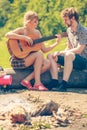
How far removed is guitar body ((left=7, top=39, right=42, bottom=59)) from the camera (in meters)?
7.71

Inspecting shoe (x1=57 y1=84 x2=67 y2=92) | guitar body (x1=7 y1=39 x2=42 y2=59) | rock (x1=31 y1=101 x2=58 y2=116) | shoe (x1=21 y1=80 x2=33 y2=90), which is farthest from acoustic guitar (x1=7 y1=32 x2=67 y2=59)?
rock (x1=31 y1=101 x2=58 y2=116)

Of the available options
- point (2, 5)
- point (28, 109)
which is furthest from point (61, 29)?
point (28, 109)

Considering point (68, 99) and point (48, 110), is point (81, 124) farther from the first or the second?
point (68, 99)

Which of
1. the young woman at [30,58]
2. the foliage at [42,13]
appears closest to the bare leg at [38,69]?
the young woman at [30,58]

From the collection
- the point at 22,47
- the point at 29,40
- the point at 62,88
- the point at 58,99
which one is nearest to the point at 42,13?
the point at 22,47

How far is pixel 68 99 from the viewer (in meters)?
6.84

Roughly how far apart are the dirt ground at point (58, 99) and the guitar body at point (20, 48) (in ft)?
1.87

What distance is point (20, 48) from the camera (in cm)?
779

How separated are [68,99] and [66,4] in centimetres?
1821

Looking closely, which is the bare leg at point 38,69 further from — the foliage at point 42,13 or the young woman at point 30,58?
the foliage at point 42,13

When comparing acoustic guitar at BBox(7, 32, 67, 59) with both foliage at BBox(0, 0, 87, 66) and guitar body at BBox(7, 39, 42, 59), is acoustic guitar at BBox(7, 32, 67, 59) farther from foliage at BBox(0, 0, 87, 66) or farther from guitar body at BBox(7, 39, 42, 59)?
foliage at BBox(0, 0, 87, 66)

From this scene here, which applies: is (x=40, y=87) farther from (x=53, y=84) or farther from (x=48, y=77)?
(x=48, y=77)

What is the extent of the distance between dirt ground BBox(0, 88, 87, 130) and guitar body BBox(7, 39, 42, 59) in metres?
0.57

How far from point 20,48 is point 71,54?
0.74 metres
